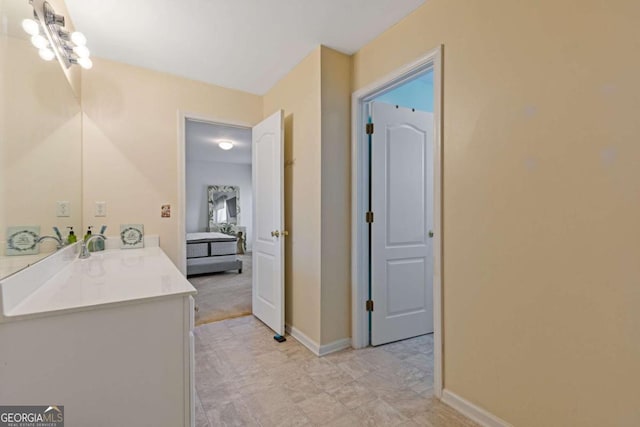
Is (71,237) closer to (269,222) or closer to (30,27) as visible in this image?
(30,27)

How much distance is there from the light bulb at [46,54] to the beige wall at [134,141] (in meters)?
0.95

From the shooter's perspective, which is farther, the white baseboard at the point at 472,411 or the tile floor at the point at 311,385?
the tile floor at the point at 311,385

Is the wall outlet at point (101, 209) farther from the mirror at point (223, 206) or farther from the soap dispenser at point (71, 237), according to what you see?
the mirror at point (223, 206)

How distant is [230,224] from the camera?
7.67 metres

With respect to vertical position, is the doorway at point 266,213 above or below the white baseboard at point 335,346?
above

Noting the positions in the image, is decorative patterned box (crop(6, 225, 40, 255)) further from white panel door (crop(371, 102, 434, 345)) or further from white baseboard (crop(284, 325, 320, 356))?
white panel door (crop(371, 102, 434, 345))

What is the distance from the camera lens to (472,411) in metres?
1.55

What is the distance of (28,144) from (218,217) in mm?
Answer: 6417

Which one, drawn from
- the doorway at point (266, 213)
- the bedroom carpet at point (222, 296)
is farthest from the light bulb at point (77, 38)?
the bedroom carpet at point (222, 296)

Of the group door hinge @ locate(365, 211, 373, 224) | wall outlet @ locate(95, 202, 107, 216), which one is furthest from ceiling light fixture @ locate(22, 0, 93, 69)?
door hinge @ locate(365, 211, 373, 224)

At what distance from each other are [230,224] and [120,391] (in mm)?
6830

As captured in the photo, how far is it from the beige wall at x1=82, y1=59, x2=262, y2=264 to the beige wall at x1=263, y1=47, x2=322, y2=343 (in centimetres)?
91

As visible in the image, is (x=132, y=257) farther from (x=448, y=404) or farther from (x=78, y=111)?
(x=448, y=404)

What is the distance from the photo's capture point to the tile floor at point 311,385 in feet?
5.17
